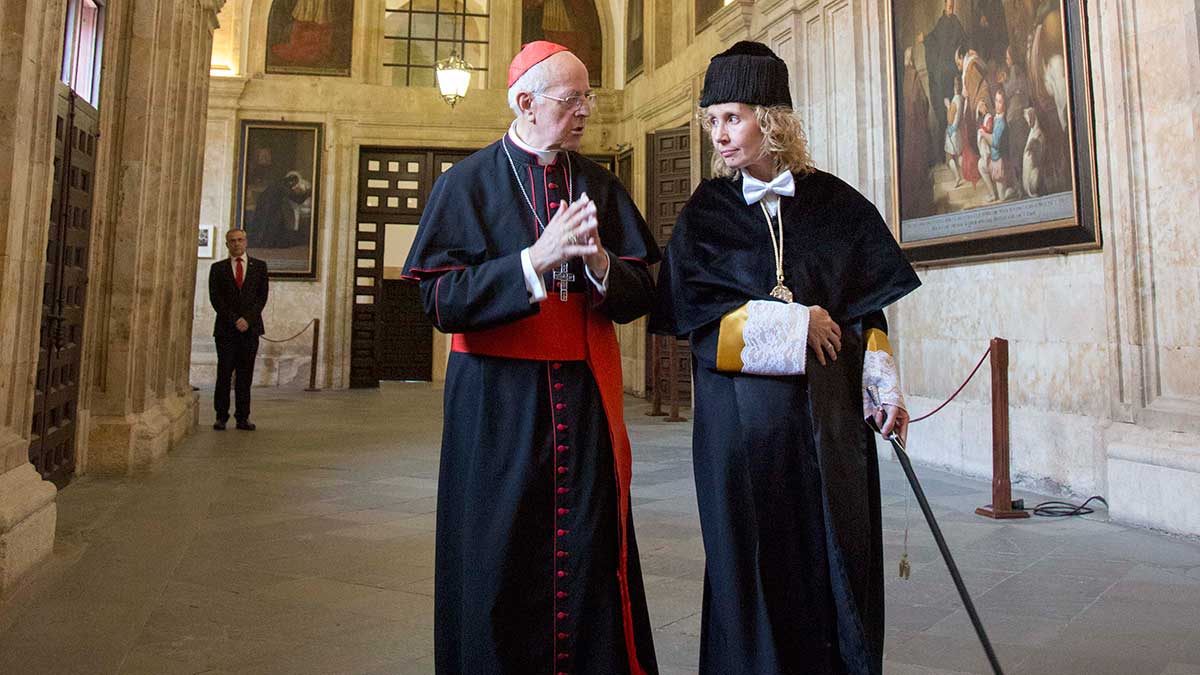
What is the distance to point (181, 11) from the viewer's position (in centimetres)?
766

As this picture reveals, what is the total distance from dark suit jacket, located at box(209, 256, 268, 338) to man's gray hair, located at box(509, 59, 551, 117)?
777cm

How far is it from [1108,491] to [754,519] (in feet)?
14.5

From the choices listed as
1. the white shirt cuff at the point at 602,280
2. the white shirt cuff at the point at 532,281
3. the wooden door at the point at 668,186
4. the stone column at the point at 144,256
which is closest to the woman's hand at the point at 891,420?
the white shirt cuff at the point at 602,280

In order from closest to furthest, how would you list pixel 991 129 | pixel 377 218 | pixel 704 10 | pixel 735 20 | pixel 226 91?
pixel 991 129 < pixel 735 20 < pixel 704 10 < pixel 226 91 < pixel 377 218

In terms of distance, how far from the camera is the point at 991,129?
6812 millimetres

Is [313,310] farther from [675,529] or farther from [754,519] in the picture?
[754,519]

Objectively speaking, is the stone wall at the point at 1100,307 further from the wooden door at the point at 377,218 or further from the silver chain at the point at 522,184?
the wooden door at the point at 377,218

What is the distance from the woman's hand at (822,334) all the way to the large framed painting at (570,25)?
14642mm

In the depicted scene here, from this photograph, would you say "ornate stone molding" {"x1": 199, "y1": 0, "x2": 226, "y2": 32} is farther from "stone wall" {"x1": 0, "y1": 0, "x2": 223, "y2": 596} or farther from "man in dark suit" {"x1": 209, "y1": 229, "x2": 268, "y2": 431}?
"man in dark suit" {"x1": 209, "y1": 229, "x2": 268, "y2": 431}

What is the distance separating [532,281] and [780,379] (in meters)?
0.67

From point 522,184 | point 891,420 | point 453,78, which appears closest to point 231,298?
point 453,78

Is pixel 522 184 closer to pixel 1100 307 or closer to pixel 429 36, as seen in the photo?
pixel 1100 307

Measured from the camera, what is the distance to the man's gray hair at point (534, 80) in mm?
2158

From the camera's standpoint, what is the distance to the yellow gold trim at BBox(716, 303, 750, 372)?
6.95 ft
